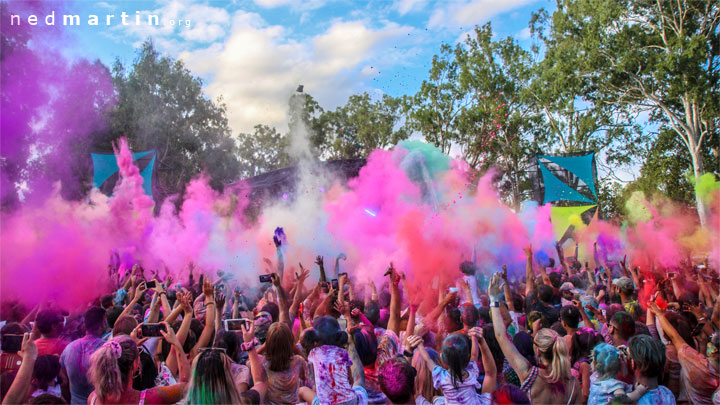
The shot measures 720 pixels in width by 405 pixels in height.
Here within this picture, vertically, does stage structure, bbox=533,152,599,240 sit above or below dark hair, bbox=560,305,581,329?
above

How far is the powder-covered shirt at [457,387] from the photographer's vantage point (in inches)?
133

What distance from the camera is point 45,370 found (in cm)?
404

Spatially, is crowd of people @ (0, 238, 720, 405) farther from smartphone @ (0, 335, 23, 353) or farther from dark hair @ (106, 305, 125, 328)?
dark hair @ (106, 305, 125, 328)

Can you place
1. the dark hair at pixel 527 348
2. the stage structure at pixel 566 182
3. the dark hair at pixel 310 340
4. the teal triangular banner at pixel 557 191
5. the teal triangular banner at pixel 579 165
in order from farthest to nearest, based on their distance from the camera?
the teal triangular banner at pixel 579 165, the stage structure at pixel 566 182, the teal triangular banner at pixel 557 191, the dark hair at pixel 527 348, the dark hair at pixel 310 340

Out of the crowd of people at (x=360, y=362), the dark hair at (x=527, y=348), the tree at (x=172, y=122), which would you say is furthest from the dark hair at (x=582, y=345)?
the tree at (x=172, y=122)

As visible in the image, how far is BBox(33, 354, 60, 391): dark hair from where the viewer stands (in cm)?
402

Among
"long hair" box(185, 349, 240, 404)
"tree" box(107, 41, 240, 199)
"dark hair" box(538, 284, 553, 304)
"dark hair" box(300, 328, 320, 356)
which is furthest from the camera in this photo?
"tree" box(107, 41, 240, 199)

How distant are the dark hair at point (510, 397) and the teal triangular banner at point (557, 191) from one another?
14833 millimetres

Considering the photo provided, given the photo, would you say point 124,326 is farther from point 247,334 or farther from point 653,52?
point 653,52

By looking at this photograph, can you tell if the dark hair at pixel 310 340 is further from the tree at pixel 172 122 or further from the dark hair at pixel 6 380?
the tree at pixel 172 122

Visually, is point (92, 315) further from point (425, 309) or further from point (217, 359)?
point (425, 309)

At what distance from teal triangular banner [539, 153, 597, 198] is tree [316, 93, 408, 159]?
1097 centimetres

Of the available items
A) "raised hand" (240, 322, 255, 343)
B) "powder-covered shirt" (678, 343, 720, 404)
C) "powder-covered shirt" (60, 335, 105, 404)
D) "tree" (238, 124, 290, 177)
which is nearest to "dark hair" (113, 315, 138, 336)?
"powder-covered shirt" (60, 335, 105, 404)

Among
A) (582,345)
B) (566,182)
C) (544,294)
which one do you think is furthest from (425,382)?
(566,182)
